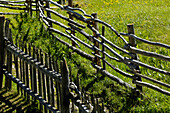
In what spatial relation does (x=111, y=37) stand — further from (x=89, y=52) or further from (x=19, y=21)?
(x=19, y=21)

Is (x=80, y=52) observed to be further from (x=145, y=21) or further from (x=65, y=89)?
(x=145, y=21)

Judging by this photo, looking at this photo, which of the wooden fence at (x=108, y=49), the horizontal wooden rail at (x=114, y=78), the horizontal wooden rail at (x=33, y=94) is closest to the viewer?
the horizontal wooden rail at (x=33, y=94)

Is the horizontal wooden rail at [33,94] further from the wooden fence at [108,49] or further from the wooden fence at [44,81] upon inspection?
the wooden fence at [108,49]

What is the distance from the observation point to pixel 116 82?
7.90 meters

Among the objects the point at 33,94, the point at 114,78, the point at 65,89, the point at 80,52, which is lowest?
the point at 114,78

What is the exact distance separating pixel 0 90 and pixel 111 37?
5.35 metres

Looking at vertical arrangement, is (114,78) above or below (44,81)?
below

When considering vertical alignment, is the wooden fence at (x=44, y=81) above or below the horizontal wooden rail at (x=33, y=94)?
above

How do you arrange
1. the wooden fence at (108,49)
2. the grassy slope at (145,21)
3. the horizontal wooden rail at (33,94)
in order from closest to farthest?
the horizontal wooden rail at (33,94) → the wooden fence at (108,49) → the grassy slope at (145,21)

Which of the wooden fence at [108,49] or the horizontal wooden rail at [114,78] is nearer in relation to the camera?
the wooden fence at [108,49]

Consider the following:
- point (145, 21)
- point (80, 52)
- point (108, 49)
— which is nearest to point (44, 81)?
point (108, 49)

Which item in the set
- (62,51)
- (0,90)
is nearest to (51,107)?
(0,90)

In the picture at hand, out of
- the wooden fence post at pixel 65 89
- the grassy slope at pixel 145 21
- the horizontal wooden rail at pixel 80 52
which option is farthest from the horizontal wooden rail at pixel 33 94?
the horizontal wooden rail at pixel 80 52

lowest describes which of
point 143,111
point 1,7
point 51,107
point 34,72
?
point 143,111
